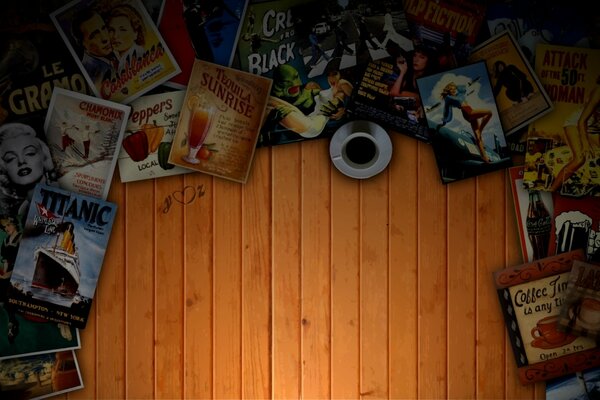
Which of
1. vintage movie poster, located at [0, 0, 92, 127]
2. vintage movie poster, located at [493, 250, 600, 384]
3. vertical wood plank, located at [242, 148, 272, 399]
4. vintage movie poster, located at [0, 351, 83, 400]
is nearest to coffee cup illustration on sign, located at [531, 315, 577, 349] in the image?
vintage movie poster, located at [493, 250, 600, 384]

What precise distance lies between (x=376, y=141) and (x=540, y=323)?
0.57 m

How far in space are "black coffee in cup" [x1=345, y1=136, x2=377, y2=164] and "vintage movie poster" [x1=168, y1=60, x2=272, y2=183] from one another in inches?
8.5

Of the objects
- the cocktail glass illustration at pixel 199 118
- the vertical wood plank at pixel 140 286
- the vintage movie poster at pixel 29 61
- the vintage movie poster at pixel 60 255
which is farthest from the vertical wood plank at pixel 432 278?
the vintage movie poster at pixel 29 61

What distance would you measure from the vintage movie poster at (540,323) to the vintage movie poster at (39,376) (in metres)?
1.01

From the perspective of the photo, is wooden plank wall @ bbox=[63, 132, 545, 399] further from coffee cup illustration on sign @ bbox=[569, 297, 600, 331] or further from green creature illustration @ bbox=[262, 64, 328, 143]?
coffee cup illustration on sign @ bbox=[569, 297, 600, 331]

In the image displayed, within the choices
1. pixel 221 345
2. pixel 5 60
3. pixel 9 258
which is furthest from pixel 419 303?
pixel 5 60

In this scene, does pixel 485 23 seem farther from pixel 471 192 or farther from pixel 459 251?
pixel 459 251

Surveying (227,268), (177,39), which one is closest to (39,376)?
(227,268)

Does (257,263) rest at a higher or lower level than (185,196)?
lower

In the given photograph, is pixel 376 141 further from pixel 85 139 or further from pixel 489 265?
pixel 85 139

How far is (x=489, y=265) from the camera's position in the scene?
1.77 metres

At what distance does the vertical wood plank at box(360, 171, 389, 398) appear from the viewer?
5.79 feet

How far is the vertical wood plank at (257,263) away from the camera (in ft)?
5.80

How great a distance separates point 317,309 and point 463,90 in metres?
0.61
